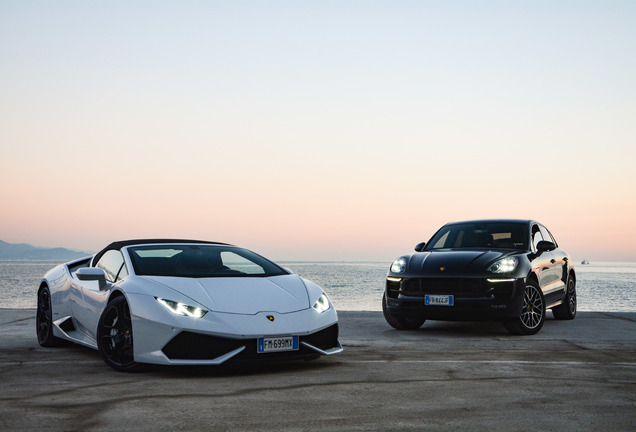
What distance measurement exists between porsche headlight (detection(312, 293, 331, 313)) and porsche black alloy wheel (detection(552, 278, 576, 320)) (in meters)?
6.82

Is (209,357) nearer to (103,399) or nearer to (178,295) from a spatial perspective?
(178,295)

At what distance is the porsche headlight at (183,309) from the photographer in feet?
20.2

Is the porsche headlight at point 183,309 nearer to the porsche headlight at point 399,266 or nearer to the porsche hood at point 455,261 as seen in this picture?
the porsche hood at point 455,261

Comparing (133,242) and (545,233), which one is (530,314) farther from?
(133,242)

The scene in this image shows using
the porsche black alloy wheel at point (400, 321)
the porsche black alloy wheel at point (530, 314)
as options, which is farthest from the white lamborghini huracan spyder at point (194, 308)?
the porsche black alloy wheel at point (530, 314)

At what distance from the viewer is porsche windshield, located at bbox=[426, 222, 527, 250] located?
11.1 m

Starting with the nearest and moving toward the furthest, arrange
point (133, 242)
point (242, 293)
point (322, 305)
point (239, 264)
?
point (242, 293), point (322, 305), point (239, 264), point (133, 242)

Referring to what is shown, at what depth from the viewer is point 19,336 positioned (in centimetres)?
983

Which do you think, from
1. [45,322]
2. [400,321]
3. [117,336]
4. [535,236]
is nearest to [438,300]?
[400,321]

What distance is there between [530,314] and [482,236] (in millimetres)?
1552

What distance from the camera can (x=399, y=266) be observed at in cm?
1051

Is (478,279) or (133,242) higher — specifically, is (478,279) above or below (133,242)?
below

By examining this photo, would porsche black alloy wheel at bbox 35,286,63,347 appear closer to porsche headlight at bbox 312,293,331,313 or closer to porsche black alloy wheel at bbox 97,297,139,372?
porsche black alloy wheel at bbox 97,297,139,372

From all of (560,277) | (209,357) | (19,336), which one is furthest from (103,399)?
(560,277)
